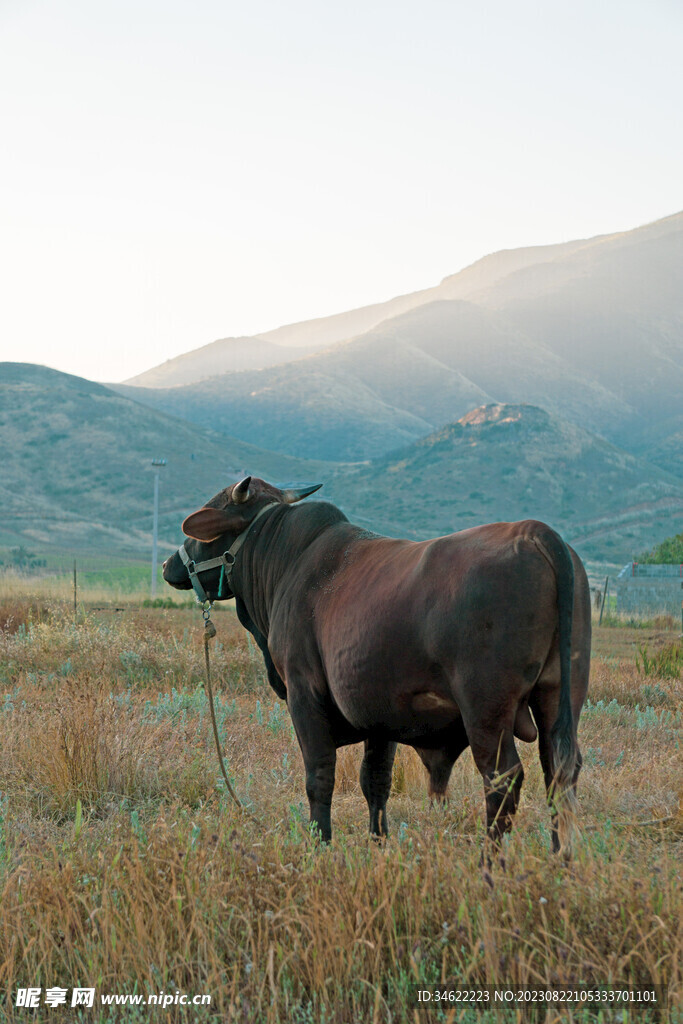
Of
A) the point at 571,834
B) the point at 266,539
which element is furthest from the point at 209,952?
the point at 266,539

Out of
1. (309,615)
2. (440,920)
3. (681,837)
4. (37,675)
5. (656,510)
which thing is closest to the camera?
(440,920)

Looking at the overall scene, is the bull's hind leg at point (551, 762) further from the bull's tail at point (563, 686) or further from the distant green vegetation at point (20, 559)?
the distant green vegetation at point (20, 559)

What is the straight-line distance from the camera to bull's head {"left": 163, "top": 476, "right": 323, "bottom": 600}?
5234 mm

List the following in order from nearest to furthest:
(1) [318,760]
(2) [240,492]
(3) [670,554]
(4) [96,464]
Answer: (1) [318,760]
(2) [240,492]
(3) [670,554]
(4) [96,464]

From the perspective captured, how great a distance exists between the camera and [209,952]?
3082mm

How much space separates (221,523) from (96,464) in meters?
84.8

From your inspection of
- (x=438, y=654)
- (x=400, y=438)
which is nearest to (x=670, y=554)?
(x=438, y=654)

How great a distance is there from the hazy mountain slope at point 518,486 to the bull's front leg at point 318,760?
63945 millimetres

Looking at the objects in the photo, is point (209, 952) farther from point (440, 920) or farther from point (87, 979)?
point (440, 920)

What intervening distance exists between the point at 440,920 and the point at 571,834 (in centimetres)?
59

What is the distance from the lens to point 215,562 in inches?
212

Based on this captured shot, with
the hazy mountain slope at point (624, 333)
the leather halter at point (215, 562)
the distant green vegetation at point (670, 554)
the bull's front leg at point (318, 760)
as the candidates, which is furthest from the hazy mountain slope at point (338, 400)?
the bull's front leg at point (318, 760)

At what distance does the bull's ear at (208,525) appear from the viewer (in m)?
5.18

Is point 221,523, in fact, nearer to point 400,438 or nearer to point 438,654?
point 438,654
